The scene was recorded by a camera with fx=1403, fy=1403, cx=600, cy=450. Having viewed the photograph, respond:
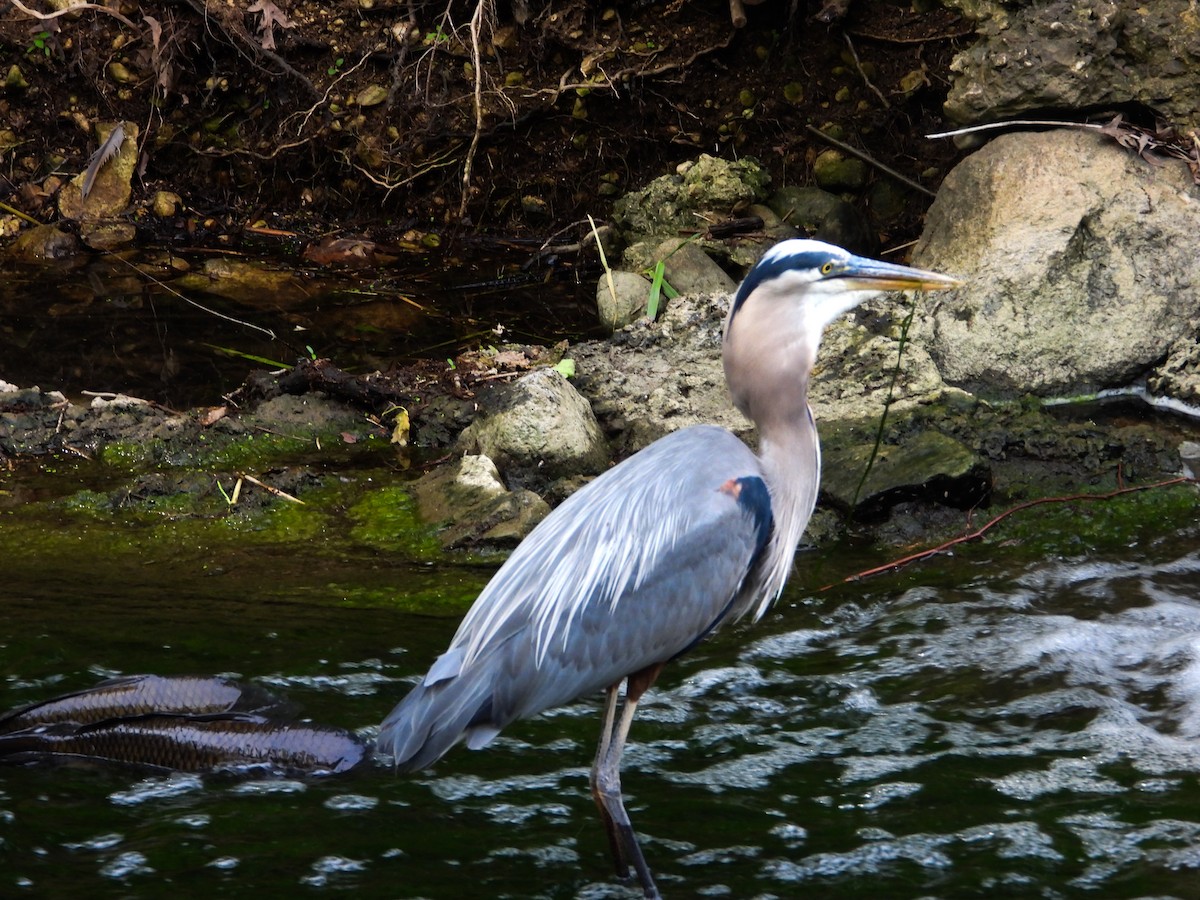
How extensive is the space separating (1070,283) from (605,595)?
401 cm

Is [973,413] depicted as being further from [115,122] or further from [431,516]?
[115,122]

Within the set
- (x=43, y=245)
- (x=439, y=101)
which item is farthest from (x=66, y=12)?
(x=439, y=101)

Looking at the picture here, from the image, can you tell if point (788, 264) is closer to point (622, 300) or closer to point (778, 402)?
point (778, 402)

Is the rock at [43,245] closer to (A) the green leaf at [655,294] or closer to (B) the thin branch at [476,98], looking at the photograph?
(B) the thin branch at [476,98]

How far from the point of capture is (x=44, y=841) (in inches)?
142

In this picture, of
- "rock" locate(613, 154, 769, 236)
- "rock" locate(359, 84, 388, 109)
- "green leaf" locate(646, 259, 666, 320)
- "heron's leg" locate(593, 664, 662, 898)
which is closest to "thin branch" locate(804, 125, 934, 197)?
"rock" locate(613, 154, 769, 236)

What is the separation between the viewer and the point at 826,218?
890 cm

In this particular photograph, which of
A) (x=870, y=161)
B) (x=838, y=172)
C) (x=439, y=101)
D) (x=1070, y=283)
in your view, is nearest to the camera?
(x=1070, y=283)

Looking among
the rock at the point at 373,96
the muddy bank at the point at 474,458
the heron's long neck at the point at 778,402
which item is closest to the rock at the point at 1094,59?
the muddy bank at the point at 474,458

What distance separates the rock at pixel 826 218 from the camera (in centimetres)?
888

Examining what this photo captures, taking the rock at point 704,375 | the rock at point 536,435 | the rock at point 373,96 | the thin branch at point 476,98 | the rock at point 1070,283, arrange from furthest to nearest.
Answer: the rock at point 373,96 → the thin branch at point 476,98 → the rock at point 1070,283 → the rock at point 704,375 → the rock at point 536,435

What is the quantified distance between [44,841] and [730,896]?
1.76 meters

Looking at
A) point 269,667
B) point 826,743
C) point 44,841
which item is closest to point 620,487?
point 826,743

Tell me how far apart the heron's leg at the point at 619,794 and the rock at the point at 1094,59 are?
4.45m
